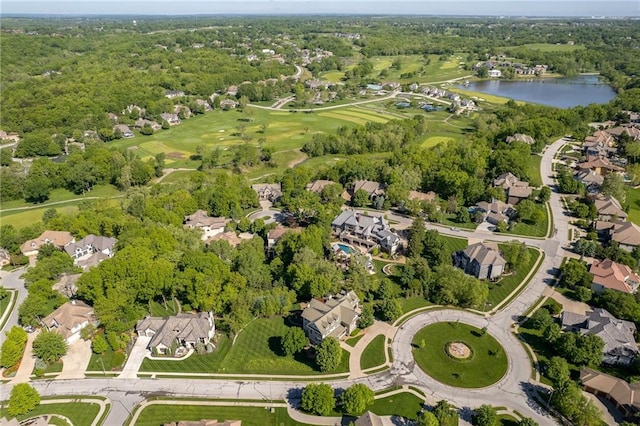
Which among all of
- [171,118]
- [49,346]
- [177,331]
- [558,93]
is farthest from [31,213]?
[558,93]

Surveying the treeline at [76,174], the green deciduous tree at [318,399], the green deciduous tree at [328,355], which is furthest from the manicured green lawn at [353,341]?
the treeline at [76,174]

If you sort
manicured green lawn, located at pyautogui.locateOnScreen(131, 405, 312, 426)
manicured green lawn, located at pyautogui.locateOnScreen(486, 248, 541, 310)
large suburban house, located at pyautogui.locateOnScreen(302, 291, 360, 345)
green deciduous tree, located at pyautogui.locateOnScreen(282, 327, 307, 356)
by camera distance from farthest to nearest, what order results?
manicured green lawn, located at pyautogui.locateOnScreen(486, 248, 541, 310) < large suburban house, located at pyautogui.locateOnScreen(302, 291, 360, 345) < green deciduous tree, located at pyautogui.locateOnScreen(282, 327, 307, 356) < manicured green lawn, located at pyautogui.locateOnScreen(131, 405, 312, 426)

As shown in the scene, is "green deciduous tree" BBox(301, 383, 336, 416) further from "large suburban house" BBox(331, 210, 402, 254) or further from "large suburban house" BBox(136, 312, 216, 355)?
"large suburban house" BBox(331, 210, 402, 254)

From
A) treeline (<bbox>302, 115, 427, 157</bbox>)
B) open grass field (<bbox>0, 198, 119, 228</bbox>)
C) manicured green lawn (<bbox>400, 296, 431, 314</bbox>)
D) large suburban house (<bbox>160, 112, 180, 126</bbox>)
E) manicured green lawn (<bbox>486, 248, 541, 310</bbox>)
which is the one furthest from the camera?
large suburban house (<bbox>160, 112, 180, 126</bbox>)

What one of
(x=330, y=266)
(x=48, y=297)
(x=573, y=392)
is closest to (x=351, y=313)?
A: (x=330, y=266)

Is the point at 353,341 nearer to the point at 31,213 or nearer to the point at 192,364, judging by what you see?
the point at 192,364

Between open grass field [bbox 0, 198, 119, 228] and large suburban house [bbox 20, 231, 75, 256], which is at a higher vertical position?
large suburban house [bbox 20, 231, 75, 256]

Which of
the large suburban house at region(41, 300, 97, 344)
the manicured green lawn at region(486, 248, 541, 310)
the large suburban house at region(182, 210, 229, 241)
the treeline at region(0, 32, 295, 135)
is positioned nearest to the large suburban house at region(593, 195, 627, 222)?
the manicured green lawn at region(486, 248, 541, 310)
